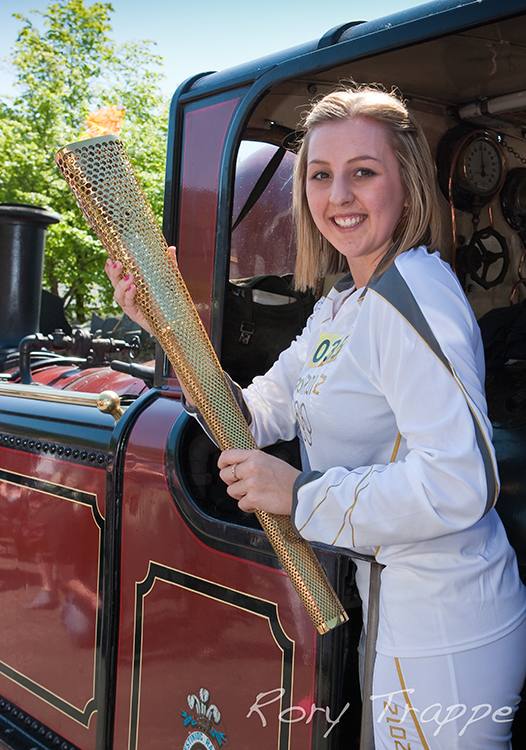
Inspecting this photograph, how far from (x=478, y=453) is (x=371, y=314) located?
0.30 meters

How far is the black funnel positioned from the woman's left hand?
Result: 4.13 meters

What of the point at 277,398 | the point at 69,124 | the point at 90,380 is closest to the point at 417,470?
the point at 277,398

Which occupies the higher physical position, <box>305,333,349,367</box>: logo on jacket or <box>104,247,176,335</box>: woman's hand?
<box>104,247,176,335</box>: woman's hand

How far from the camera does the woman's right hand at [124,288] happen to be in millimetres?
1339

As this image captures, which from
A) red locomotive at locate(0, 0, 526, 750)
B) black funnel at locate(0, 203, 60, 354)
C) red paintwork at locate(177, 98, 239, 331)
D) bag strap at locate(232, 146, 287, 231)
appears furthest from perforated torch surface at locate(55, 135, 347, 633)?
Answer: black funnel at locate(0, 203, 60, 354)

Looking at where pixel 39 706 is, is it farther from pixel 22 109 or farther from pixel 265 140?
pixel 22 109

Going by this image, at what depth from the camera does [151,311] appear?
129 cm

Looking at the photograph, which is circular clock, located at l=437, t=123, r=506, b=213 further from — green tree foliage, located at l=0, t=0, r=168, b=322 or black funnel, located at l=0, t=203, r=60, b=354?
green tree foliage, located at l=0, t=0, r=168, b=322

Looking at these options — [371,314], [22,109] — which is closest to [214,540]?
[371,314]

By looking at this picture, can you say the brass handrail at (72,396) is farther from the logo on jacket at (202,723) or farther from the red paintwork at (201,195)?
the logo on jacket at (202,723)

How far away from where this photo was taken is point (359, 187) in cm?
130

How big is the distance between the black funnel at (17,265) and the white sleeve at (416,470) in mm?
4332

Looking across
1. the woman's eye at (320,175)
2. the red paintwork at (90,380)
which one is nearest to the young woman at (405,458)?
the woman's eye at (320,175)

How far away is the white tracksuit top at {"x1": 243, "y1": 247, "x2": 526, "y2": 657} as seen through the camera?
41.1 inches
